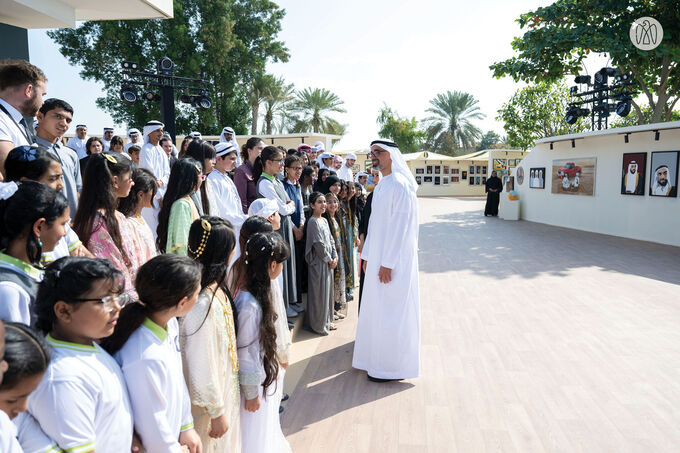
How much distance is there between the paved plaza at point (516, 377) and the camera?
3.13m

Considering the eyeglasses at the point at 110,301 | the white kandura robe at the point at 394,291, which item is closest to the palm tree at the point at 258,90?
the white kandura robe at the point at 394,291

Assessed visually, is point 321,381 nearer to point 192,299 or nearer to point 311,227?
point 311,227

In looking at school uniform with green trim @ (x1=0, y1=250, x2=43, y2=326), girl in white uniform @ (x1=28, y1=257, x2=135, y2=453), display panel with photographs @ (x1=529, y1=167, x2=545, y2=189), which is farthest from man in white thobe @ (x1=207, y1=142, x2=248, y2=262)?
display panel with photographs @ (x1=529, y1=167, x2=545, y2=189)

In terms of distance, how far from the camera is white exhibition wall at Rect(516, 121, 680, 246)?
1162cm

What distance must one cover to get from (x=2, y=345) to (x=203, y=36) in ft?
87.0

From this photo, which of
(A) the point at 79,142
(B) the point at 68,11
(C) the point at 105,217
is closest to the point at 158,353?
(C) the point at 105,217

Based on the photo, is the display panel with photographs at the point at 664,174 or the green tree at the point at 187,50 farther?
the green tree at the point at 187,50

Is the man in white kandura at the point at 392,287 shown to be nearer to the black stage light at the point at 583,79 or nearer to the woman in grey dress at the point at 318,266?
the woman in grey dress at the point at 318,266

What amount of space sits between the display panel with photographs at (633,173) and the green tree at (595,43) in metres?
2.32

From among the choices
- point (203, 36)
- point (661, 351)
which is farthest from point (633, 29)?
point (203, 36)

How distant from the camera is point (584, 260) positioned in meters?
9.45

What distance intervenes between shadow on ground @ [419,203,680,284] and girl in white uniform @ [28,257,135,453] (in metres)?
7.61

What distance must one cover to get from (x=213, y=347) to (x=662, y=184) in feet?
44.0

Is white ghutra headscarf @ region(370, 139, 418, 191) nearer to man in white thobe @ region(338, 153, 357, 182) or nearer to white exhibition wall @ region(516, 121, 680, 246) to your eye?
man in white thobe @ region(338, 153, 357, 182)
